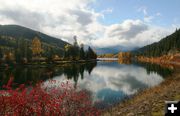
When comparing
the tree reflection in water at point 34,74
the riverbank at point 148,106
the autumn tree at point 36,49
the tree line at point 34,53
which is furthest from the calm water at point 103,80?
the autumn tree at point 36,49

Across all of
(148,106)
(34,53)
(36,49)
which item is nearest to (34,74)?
(148,106)

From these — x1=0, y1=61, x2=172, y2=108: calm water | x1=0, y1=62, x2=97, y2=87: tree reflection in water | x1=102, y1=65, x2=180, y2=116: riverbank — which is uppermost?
x1=102, y1=65, x2=180, y2=116: riverbank

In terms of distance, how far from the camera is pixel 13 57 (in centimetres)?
12594

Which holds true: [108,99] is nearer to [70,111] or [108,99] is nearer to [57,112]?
[70,111]

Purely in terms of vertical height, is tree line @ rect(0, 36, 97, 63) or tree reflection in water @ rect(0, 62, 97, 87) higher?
tree line @ rect(0, 36, 97, 63)

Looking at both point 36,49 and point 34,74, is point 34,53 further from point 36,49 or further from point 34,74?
point 34,74

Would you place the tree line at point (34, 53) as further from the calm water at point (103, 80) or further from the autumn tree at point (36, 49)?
the calm water at point (103, 80)

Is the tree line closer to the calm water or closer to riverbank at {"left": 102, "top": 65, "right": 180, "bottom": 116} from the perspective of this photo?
the calm water

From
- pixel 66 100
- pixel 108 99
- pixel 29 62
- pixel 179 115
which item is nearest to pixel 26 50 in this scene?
pixel 29 62

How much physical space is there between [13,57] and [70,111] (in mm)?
111233

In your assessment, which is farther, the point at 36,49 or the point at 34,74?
the point at 36,49

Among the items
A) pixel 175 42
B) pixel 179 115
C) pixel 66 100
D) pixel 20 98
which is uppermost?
pixel 175 42

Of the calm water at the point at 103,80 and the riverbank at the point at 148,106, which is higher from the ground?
the riverbank at the point at 148,106

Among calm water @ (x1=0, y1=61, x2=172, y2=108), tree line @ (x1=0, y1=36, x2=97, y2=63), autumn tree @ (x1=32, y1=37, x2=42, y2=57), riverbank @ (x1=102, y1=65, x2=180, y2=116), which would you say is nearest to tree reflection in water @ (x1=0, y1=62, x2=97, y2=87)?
calm water @ (x1=0, y1=61, x2=172, y2=108)
